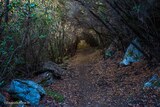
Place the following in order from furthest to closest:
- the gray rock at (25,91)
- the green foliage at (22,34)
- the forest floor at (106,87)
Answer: the forest floor at (106,87) → the green foliage at (22,34) → the gray rock at (25,91)

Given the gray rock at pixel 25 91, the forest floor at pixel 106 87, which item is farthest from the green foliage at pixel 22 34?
the forest floor at pixel 106 87

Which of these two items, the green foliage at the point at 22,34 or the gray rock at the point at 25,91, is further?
the green foliage at the point at 22,34

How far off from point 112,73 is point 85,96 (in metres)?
3.36

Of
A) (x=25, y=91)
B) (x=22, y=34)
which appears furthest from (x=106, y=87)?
(x=22, y=34)

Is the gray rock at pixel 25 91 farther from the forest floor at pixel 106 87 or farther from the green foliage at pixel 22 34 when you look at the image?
the forest floor at pixel 106 87

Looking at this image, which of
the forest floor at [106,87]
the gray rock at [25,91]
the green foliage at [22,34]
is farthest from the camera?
the forest floor at [106,87]

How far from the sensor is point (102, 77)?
11.2 meters

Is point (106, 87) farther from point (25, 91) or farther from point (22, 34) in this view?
point (22, 34)

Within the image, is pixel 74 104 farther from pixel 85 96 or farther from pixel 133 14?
pixel 133 14

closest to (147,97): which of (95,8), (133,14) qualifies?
(133,14)

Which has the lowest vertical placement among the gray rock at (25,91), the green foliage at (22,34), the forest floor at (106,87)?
the forest floor at (106,87)

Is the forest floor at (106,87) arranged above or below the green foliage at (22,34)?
below

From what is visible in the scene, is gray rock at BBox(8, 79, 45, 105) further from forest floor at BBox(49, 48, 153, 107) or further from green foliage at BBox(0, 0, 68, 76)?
forest floor at BBox(49, 48, 153, 107)

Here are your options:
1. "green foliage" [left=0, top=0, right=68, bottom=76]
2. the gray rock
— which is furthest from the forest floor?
"green foliage" [left=0, top=0, right=68, bottom=76]
